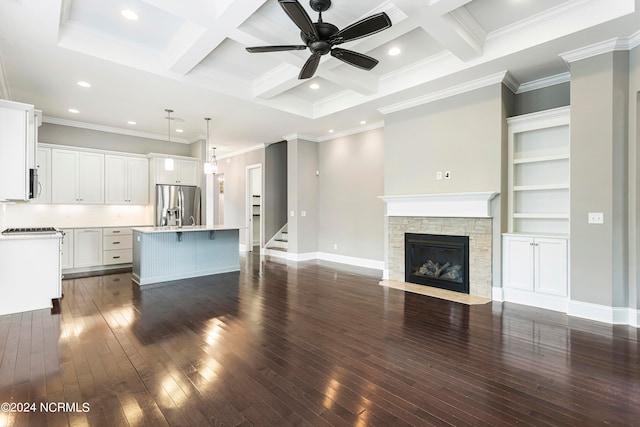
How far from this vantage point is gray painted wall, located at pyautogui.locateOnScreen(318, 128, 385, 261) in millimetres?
6680

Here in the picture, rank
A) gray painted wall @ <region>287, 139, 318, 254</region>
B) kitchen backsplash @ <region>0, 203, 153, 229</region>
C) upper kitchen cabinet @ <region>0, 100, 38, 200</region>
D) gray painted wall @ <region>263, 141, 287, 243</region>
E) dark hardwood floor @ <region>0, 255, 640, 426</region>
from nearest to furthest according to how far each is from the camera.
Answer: dark hardwood floor @ <region>0, 255, 640, 426</region>
upper kitchen cabinet @ <region>0, 100, 38, 200</region>
kitchen backsplash @ <region>0, 203, 153, 229</region>
gray painted wall @ <region>287, 139, 318, 254</region>
gray painted wall @ <region>263, 141, 287, 243</region>

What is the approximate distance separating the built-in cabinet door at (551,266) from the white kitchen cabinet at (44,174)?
8306mm

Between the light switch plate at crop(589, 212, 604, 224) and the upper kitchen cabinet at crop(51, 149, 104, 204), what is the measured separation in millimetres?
8284

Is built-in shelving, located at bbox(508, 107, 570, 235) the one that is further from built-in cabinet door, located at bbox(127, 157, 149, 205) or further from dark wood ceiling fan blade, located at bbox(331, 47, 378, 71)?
built-in cabinet door, located at bbox(127, 157, 149, 205)

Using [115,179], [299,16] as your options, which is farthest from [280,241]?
[299,16]

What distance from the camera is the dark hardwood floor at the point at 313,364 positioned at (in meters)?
1.94

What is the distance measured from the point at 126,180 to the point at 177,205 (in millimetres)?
1169

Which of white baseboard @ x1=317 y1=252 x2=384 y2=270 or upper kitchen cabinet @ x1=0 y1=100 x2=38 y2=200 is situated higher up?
upper kitchen cabinet @ x1=0 y1=100 x2=38 y2=200

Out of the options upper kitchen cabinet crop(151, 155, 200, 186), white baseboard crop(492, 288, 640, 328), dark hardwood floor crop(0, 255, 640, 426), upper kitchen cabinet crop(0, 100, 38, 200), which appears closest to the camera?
dark hardwood floor crop(0, 255, 640, 426)

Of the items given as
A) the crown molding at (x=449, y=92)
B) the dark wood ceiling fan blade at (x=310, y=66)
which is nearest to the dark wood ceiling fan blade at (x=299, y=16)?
the dark wood ceiling fan blade at (x=310, y=66)

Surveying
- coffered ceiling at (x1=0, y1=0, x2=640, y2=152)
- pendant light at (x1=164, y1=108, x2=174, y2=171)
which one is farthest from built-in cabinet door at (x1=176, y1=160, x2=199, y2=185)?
coffered ceiling at (x1=0, y1=0, x2=640, y2=152)

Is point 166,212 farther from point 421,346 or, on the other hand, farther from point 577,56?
point 577,56

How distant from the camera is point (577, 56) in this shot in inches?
143

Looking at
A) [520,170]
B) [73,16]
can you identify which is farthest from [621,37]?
[73,16]
